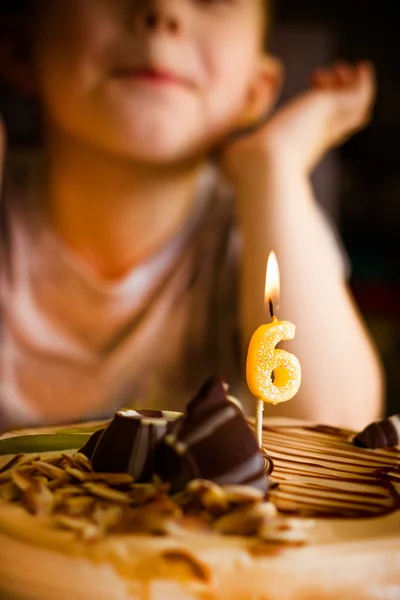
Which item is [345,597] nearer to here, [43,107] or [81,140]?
[81,140]

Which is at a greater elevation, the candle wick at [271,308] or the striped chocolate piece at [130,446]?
the candle wick at [271,308]

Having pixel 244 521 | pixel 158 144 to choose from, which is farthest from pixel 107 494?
pixel 158 144

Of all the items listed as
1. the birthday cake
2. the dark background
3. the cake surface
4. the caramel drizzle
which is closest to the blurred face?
the dark background

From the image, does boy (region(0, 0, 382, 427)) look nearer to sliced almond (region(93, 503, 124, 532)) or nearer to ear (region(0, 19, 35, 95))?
ear (region(0, 19, 35, 95))

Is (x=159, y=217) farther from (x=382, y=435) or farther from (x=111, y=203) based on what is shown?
(x=382, y=435)

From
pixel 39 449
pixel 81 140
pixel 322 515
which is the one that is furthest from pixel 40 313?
pixel 322 515

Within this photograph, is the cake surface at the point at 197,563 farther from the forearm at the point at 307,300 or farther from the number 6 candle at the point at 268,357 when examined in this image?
the forearm at the point at 307,300

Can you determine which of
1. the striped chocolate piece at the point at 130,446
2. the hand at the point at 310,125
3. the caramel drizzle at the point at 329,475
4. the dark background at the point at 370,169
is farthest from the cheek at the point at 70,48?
the striped chocolate piece at the point at 130,446
